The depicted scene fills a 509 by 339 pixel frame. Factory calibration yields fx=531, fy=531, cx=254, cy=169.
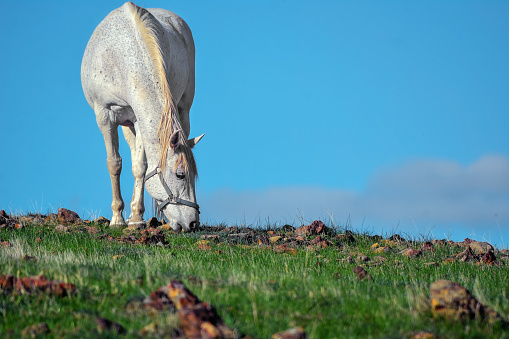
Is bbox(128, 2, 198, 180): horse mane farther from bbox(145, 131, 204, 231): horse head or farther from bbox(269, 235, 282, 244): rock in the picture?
bbox(269, 235, 282, 244): rock

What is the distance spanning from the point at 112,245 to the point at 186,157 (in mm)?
2003

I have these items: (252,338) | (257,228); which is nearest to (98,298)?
(252,338)

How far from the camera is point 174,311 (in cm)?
360

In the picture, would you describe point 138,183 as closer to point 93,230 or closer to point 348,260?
point 93,230

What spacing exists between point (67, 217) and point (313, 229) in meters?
5.21

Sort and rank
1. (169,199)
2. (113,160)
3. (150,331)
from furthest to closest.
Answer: (113,160)
(169,199)
(150,331)

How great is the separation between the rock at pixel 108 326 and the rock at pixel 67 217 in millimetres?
8017

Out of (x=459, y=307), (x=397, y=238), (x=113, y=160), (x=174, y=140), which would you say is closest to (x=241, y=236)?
(x=174, y=140)

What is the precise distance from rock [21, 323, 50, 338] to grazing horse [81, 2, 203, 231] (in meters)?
5.28

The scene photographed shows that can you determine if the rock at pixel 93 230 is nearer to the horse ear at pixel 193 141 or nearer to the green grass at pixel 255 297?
the horse ear at pixel 193 141

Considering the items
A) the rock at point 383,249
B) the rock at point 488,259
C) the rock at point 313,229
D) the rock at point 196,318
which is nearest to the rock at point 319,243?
the rock at point 383,249

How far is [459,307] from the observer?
12.4 feet

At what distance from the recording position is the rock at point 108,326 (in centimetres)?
335

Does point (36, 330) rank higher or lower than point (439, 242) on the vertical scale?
lower
